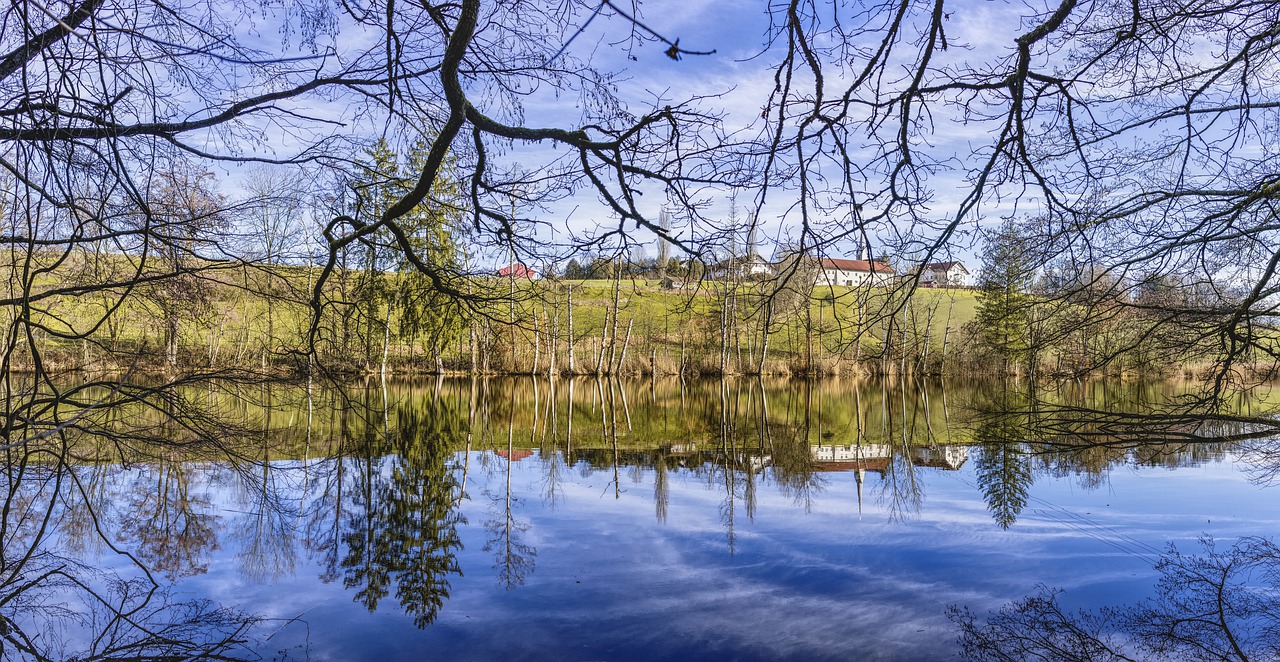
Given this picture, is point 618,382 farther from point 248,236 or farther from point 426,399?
point 248,236

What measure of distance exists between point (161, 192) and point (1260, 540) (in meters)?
9.09

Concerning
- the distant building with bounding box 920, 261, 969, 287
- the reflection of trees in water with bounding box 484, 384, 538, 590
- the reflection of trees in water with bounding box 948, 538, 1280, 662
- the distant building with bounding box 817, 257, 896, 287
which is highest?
the distant building with bounding box 920, 261, 969, 287

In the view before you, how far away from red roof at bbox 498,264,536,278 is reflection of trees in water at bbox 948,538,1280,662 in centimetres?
332

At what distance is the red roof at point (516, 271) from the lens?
4594 mm

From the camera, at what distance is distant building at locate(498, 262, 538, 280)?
4.59m

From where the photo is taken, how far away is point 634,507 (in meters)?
8.17

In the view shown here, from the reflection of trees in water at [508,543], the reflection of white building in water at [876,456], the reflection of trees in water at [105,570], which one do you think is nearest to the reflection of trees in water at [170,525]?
the reflection of trees in water at [105,570]

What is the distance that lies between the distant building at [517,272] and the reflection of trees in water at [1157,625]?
10.9 feet

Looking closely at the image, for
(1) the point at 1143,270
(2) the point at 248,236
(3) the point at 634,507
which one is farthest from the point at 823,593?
(2) the point at 248,236

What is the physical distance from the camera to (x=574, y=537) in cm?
693

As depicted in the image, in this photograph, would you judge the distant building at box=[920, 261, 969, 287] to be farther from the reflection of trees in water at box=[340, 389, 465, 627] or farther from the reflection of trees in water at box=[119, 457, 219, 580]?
the reflection of trees in water at box=[119, 457, 219, 580]

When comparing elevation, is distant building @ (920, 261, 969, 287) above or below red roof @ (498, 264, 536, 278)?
below

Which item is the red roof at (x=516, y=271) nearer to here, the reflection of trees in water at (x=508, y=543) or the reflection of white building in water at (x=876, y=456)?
the reflection of trees in water at (x=508, y=543)

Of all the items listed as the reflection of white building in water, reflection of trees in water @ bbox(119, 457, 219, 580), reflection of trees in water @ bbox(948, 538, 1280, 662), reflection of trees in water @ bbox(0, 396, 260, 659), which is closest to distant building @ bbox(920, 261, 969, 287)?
reflection of trees in water @ bbox(948, 538, 1280, 662)
